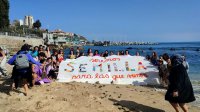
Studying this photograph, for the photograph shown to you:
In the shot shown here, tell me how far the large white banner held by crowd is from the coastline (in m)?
2.68

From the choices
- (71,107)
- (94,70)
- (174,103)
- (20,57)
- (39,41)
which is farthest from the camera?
(39,41)

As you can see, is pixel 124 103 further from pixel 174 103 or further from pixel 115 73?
pixel 115 73

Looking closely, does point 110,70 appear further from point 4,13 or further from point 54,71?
point 4,13

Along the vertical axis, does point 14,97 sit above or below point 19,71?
below

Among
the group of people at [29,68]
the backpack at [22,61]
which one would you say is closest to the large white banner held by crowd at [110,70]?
the group of people at [29,68]

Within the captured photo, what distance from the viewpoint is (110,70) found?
1709 cm

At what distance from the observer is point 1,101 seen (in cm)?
1188

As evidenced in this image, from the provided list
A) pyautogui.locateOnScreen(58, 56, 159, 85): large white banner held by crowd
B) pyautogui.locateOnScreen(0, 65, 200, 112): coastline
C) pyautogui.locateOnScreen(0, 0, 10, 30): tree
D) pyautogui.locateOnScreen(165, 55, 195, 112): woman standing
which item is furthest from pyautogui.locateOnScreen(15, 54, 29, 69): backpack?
pyautogui.locateOnScreen(0, 0, 10, 30): tree

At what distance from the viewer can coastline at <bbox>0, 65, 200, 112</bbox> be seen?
1123 centimetres

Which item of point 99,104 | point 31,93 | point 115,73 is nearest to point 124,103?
point 99,104

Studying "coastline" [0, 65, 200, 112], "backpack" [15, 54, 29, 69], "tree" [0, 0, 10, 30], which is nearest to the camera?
"coastline" [0, 65, 200, 112]

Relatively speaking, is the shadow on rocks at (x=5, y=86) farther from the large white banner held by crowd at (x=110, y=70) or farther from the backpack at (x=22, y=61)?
the large white banner held by crowd at (x=110, y=70)

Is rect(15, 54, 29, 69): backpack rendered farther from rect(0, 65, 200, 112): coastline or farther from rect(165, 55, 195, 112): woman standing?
rect(165, 55, 195, 112): woman standing

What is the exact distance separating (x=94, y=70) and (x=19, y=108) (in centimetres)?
624
